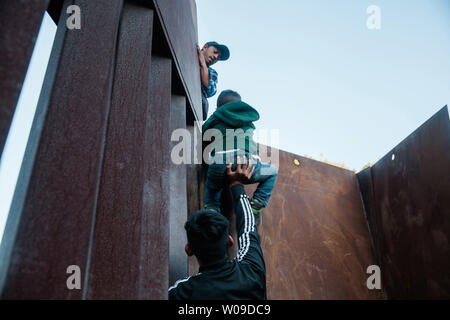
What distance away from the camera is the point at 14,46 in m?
0.78

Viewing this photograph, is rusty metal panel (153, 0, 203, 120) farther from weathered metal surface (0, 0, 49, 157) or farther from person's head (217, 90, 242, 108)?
weathered metal surface (0, 0, 49, 157)

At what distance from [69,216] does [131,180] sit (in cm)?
29

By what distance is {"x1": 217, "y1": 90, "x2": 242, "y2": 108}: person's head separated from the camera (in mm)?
3091

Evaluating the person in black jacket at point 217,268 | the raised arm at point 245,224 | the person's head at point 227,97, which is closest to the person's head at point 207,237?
the person in black jacket at point 217,268

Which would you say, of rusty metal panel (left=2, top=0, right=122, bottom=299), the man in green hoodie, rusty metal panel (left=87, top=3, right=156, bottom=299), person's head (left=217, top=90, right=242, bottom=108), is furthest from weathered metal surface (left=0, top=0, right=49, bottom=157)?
person's head (left=217, top=90, right=242, bottom=108)

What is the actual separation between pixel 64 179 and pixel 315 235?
2761 millimetres

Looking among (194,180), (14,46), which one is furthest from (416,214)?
(14,46)

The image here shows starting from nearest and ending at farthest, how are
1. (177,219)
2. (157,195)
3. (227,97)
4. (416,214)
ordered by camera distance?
(157,195)
(177,219)
(416,214)
(227,97)

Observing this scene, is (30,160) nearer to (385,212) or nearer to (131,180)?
(131,180)

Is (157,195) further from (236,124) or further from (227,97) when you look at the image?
(227,97)

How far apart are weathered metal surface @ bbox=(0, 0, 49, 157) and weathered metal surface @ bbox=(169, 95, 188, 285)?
1269mm

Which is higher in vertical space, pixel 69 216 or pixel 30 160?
pixel 30 160
